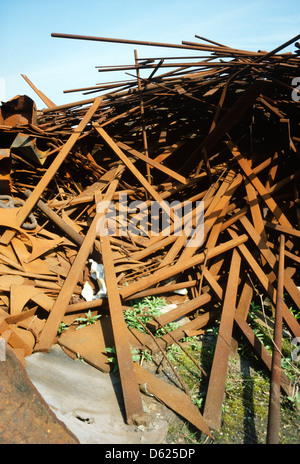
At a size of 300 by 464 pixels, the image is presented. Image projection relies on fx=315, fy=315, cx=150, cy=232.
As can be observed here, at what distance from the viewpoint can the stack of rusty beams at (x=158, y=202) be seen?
7.64 ft

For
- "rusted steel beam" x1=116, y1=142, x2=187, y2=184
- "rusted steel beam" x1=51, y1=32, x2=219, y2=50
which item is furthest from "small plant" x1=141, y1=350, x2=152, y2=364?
"rusted steel beam" x1=51, y1=32, x2=219, y2=50

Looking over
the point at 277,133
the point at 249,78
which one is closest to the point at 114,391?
the point at 277,133

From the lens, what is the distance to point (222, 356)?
213 cm

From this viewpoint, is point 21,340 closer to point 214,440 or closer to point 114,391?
point 114,391

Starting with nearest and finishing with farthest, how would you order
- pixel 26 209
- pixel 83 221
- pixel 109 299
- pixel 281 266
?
pixel 109 299
pixel 281 266
pixel 26 209
pixel 83 221

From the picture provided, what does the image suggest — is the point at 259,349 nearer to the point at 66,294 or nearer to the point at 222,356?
the point at 222,356

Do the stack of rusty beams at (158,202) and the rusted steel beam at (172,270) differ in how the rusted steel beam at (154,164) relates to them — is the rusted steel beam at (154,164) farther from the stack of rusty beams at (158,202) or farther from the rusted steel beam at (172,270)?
the rusted steel beam at (172,270)

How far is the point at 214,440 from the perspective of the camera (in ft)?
5.54

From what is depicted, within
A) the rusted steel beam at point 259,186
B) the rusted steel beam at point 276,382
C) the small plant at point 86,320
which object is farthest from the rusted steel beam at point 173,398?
the rusted steel beam at point 259,186

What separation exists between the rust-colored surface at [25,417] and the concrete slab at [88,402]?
120mm

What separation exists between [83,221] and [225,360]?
78.4 inches

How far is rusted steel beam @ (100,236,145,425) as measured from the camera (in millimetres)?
1743

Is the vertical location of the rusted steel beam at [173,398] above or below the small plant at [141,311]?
below

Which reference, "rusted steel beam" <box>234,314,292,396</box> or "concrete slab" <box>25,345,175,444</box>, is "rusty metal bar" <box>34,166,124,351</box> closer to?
"concrete slab" <box>25,345,175,444</box>
